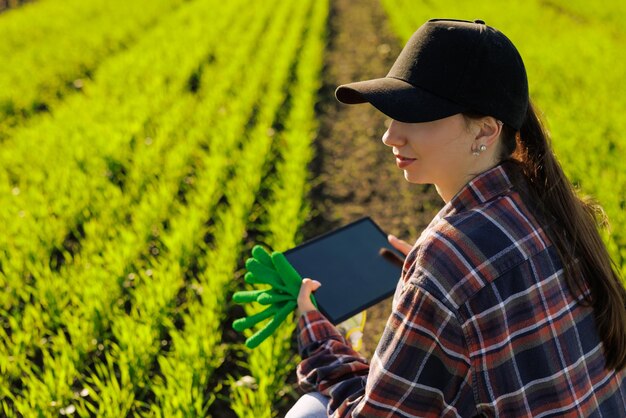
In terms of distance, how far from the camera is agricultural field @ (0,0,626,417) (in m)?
2.09

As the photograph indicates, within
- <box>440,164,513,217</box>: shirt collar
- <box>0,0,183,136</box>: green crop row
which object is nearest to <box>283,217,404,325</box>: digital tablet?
<box>440,164,513,217</box>: shirt collar

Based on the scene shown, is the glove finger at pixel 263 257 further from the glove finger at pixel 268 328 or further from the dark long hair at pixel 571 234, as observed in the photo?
the dark long hair at pixel 571 234

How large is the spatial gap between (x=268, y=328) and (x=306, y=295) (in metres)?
0.14

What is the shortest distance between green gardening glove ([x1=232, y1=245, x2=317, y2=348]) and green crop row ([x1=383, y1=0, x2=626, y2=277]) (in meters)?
0.97

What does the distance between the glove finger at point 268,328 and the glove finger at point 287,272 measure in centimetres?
5

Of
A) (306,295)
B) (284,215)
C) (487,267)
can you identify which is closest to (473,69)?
(487,267)

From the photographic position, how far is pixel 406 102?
1.10m

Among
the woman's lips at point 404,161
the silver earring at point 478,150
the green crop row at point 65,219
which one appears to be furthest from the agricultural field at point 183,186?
the silver earring at point 478,150

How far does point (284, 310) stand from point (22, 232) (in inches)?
67.7

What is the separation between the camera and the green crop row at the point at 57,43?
4883 millimetres

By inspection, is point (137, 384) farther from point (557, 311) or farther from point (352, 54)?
point (352, 54)

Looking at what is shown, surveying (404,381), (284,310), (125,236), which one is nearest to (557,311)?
(404,381)

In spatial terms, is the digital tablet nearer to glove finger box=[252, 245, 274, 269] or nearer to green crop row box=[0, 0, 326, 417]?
glove finger box=[252, 245, 274, 269]

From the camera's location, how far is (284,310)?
5.08ft
